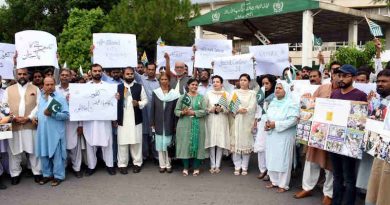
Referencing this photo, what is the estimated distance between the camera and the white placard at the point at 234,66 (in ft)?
24.2

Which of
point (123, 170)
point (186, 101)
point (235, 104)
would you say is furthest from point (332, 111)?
point (123, 170)

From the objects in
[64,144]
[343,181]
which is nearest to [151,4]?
[64,144]

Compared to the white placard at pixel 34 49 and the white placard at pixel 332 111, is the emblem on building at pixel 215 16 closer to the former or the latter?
the white placard at pixel 34 49

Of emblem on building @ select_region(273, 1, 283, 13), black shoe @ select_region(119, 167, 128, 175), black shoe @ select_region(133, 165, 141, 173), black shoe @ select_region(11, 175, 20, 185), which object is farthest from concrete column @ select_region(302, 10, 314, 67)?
black shoe @ select_region(11, 175, 20, 185)

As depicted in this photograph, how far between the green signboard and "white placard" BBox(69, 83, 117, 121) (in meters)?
9.75

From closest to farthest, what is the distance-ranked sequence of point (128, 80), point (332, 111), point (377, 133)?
point (377, 133) → point (332, 111) → point (128, 80)

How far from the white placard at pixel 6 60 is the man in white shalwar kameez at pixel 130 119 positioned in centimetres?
203

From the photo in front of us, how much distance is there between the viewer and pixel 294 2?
14.4m

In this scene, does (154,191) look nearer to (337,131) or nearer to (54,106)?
(54,106)

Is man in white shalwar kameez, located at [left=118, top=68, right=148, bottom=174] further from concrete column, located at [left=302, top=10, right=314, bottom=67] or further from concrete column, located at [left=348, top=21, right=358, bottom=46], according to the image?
concrete column, located at [left=348, top=21, right=358, bottom=46]

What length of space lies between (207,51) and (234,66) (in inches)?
43.9

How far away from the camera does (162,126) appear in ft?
22.3

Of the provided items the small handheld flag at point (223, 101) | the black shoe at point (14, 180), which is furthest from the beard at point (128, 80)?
the black shoe at point (14, 180)

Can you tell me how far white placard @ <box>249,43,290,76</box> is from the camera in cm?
733
